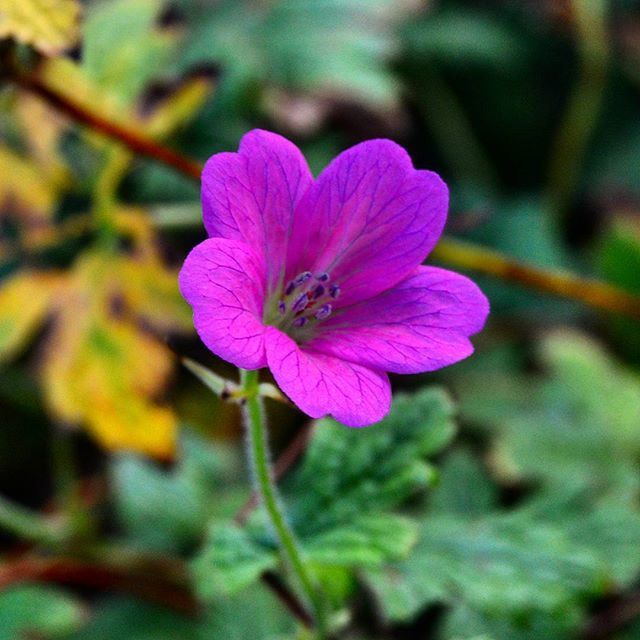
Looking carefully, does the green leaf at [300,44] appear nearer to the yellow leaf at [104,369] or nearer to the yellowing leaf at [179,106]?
the yellowing leaf at [179,106]

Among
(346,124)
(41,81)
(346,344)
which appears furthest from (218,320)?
(346,124)

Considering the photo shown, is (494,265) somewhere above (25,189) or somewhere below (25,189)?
below

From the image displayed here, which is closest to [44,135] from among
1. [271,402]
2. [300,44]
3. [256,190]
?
[300,44]

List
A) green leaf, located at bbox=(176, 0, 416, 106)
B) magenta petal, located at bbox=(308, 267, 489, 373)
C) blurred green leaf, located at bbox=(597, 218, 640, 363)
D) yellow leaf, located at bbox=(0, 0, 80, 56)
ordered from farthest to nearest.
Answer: blurred green leaf, located at bbox=(597, 218, 640, 363), green leaf, located at bbox=(176, 0, 416, 106), yellow leaf, located at bbox=(0, 0, 80, 56), magenta petal, located at bbox=(308, 267, 489, 373)

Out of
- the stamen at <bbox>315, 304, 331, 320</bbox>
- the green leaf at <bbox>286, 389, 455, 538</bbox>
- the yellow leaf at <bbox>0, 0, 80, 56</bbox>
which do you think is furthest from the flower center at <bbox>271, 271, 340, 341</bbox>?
the yellow leaf at <bbox>0, 0, 80, 56</bbox>

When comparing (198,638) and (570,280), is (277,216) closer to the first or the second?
(198,638)

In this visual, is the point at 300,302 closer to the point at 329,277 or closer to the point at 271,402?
the point at 329,277

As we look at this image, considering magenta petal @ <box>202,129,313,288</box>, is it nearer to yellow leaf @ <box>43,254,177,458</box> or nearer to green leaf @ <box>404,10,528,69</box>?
yellow leaf @ <box>43,254,177,458</box>
